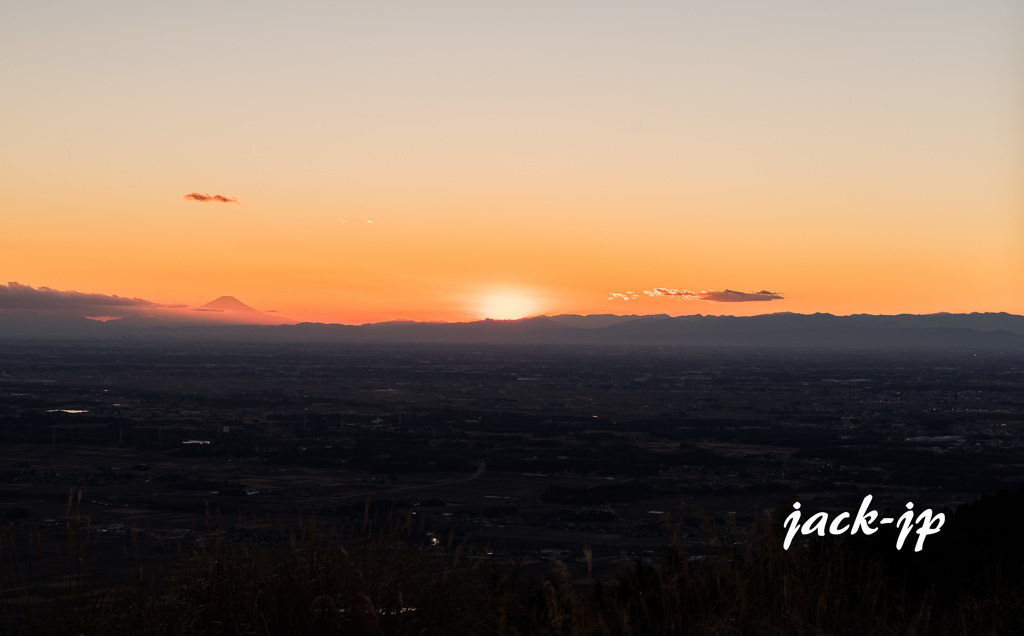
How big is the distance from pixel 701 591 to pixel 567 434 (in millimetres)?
86576

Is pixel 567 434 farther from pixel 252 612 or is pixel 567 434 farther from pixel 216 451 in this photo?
pixel 252 612

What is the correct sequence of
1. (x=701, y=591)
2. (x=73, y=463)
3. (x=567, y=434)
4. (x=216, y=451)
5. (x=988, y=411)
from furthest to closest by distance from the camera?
(x=988, y=411) → (x=567, y=434) → (x=216, y=451) → (x=73, y=463) → (x=701, y=591)

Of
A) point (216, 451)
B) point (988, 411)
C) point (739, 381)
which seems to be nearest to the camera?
point (216, 451)

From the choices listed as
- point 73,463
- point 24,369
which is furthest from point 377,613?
point 24,369

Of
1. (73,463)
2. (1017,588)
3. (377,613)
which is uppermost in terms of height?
(377,613)

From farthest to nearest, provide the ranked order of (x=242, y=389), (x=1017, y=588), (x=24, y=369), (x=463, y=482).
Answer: (x=24, y=369) < (x=242, y=389) < (x=463, y=482) < (x=1017, y=588)

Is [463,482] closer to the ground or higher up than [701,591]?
closer to the ground

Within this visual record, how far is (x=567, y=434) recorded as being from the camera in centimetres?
9369

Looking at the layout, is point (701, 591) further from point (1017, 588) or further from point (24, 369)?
point (24, 369)

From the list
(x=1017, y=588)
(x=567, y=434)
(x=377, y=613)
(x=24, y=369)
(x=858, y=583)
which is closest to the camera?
(x=377, y=613)

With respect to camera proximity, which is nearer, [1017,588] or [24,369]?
[1017,588]

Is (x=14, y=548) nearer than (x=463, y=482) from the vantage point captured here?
Yes

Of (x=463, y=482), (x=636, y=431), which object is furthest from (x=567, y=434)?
(x=463, y=482)

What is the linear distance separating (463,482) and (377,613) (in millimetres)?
59959
